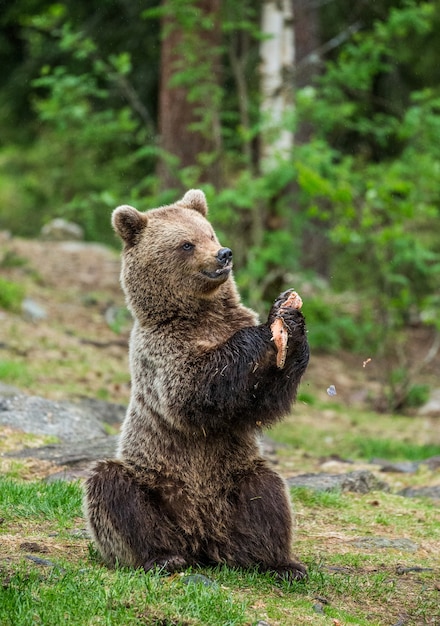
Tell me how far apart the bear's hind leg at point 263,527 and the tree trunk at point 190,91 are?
7274mm

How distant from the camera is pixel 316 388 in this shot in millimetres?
13836

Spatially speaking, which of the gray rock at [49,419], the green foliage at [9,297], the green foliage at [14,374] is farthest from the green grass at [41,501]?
the green foliage at [9,297]

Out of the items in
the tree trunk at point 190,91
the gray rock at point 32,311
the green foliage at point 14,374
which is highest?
the tree trunk at point 190,91

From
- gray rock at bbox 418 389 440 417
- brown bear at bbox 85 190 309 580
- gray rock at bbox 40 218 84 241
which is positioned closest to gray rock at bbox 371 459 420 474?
gray rock at bbox 418 389 440 417

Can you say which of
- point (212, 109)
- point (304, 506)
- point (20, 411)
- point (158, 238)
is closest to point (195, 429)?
point (158, 238)

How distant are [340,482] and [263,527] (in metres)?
2.55

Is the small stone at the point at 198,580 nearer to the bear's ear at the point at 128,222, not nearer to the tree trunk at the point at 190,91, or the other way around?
the bear's ear at the point at 128,222

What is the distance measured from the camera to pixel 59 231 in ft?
65.0

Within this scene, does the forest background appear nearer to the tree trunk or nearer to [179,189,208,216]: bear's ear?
A: the tree trunk

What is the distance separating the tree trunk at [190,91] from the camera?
39.8 ft

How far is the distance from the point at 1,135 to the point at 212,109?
7588 millimetres

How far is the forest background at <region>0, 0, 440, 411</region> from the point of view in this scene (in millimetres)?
12188

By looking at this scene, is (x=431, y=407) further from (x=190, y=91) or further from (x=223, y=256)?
(x=223, y=256)

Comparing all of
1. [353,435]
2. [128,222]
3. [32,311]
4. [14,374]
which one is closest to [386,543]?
[128,222]
